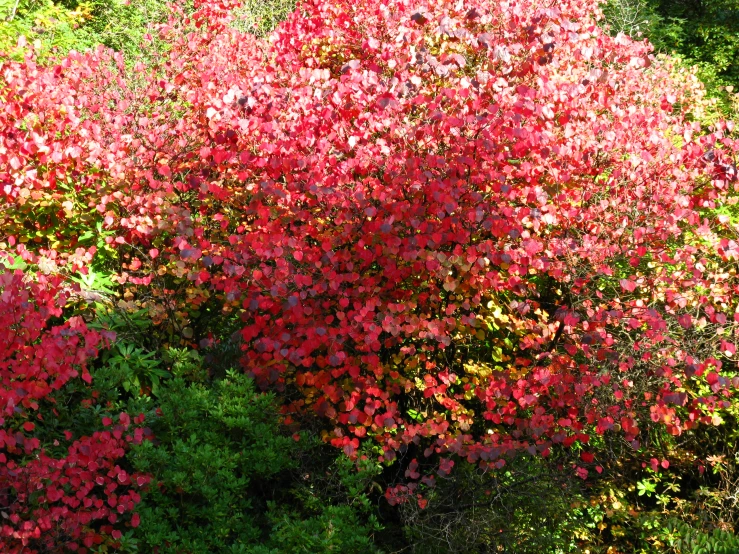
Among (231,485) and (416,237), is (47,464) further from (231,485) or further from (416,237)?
(416,237)

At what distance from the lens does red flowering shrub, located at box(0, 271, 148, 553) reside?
353 centimetres

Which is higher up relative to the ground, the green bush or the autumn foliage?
the autumn foliage

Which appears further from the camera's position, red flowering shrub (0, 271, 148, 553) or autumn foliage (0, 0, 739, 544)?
autumn foliage (0, 0, 739, 544)

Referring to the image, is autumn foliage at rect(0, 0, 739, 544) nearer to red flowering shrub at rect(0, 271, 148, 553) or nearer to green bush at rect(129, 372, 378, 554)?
red flowering shrub at rect(0, 271, 148, 553)

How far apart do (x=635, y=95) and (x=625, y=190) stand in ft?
4.80

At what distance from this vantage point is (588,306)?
4.67m

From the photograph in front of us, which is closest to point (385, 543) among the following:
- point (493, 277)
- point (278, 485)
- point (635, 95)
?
point (278, 485)

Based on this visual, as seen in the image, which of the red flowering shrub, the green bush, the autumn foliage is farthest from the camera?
the autumn foliage

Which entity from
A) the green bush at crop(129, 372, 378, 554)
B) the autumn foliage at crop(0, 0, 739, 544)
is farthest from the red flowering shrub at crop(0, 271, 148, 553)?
the green bush at crop(129, 372, 378, 554)

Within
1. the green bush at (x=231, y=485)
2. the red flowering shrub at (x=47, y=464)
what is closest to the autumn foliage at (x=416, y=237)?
the red flowering shrub at (x=47, y=464)

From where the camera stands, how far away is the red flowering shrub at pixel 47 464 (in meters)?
3.53

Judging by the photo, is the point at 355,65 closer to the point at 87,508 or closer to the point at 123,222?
the point at 123,222

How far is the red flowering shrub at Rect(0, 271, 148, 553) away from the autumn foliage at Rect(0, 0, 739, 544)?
0.03m

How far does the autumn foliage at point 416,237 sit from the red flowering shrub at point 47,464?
0.03m
